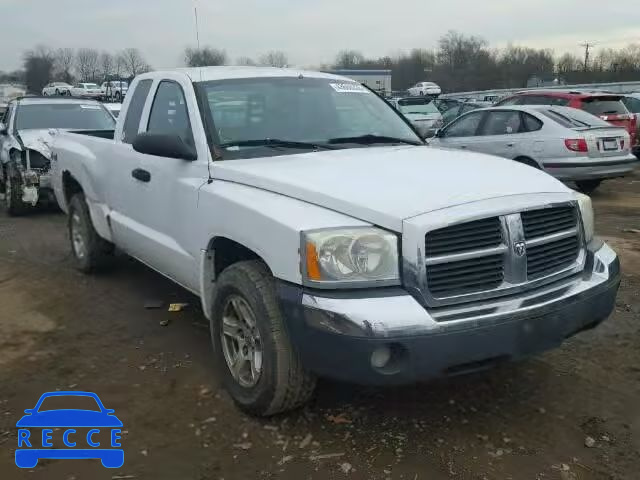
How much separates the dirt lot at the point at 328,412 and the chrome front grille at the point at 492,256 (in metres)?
0.78

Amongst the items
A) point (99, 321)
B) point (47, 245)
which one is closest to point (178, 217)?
point (99, 321)

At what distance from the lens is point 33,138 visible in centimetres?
964

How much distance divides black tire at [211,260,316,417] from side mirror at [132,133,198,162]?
88 cm

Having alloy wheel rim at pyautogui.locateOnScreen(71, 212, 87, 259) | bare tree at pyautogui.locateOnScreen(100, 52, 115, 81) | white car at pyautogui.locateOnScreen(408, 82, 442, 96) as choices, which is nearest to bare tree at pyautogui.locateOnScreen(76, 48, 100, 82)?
bare tree at pyautogui.locateOnScreen(100, 52, 115, 81)

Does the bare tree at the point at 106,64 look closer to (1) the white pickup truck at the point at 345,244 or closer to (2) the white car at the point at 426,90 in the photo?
(2) the white car at the point at 426,90

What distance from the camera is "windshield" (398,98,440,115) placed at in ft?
66.3

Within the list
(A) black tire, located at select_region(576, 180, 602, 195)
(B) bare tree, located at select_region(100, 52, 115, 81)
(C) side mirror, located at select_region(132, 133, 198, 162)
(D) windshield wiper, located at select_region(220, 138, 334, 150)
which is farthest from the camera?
(B) bare tree, located at select_region(100, 52, 115, 81)

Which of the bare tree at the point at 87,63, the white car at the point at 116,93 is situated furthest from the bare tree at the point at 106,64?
the white car at the point at 116,93

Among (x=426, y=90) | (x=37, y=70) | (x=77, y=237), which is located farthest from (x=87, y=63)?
(x=77, y=237)

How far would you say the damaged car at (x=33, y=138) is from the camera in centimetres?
935

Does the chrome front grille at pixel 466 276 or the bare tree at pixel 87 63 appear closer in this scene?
the chrome front grille at pixel 466 276

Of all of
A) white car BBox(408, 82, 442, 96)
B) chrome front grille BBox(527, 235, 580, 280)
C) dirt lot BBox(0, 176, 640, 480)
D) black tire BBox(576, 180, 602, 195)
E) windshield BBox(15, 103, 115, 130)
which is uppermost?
white car BBox(408, 82, 442, 96)

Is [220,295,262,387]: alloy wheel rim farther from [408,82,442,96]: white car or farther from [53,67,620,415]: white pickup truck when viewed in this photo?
[408,82,442,96]: white car

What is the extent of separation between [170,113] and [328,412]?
233 centimetres
